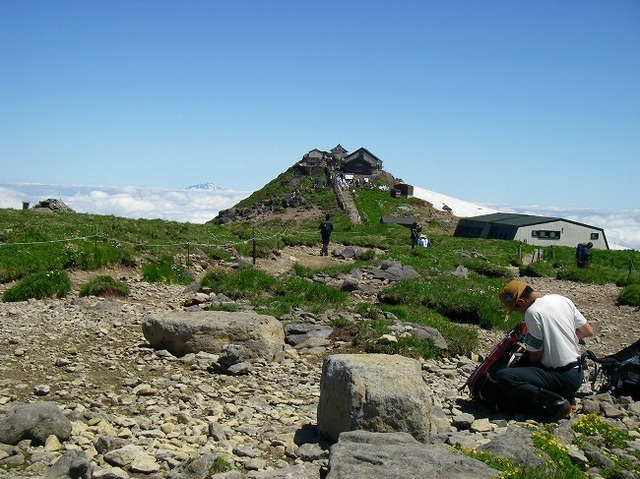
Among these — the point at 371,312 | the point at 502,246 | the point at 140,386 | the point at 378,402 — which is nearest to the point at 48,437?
the point at 140,386

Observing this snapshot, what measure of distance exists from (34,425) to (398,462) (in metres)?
4.66

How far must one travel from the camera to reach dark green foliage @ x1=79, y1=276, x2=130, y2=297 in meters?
18.0

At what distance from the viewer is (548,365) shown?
956cm

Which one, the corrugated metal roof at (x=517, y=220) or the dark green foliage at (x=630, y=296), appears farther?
the corrugated metal roof at (x=517, y=220)

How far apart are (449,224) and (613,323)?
6607 cm

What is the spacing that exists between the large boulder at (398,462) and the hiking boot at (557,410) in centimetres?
277

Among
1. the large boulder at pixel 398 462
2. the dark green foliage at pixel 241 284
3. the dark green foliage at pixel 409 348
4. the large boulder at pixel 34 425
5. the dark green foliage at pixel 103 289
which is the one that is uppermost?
the dark green foliage at pixel 241 284

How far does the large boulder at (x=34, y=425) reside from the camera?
8.10m

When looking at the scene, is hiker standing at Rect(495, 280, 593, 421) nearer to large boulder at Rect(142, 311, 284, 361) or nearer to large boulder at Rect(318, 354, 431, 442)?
large boulder at Rect(318, 354, 431, 442)

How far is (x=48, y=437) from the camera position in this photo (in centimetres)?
820

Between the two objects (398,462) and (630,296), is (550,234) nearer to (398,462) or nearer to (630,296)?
(630,296)

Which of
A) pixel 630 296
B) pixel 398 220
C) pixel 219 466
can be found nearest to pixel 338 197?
pixel 398 220

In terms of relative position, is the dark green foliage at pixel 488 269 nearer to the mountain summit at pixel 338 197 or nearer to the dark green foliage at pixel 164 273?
the dark green foliage at pixel 164 273

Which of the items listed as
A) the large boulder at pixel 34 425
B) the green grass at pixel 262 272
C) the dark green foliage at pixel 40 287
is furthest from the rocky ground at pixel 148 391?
the green grass at pixel 262 272
